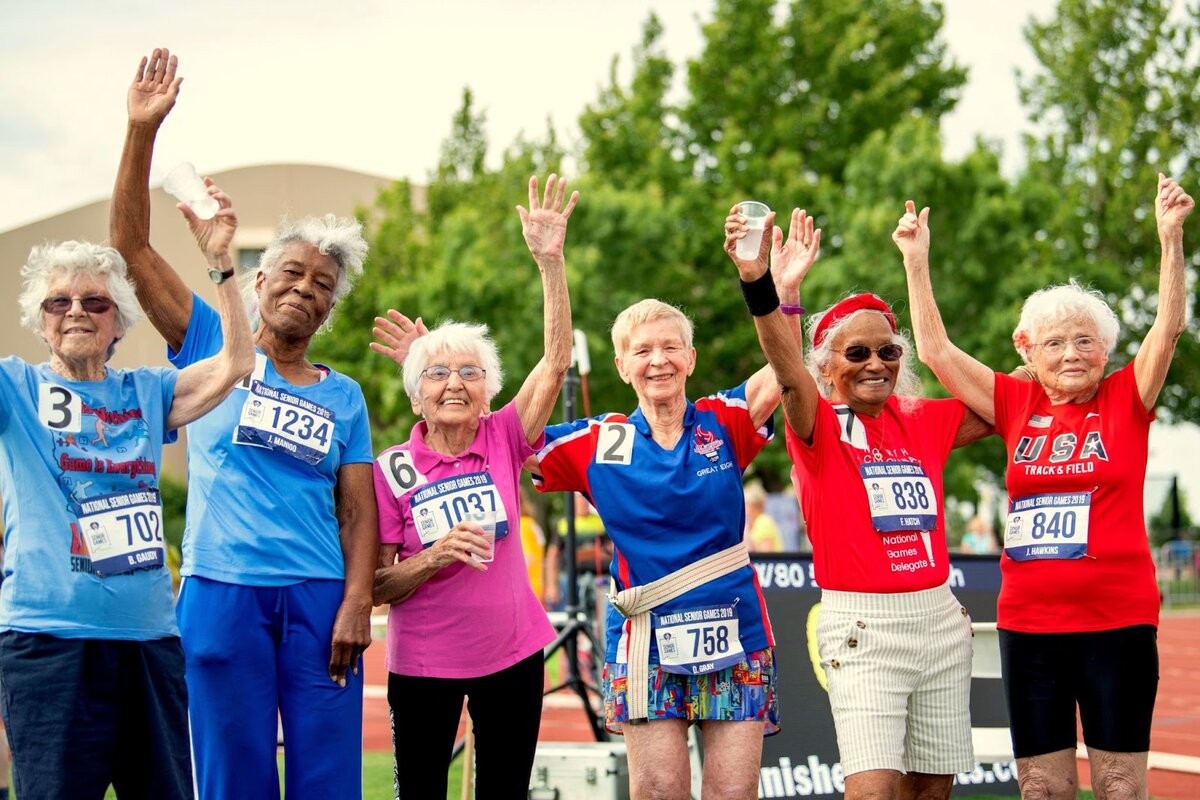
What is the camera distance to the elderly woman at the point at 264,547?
3.71 meters

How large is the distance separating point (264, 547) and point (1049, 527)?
8.39ft

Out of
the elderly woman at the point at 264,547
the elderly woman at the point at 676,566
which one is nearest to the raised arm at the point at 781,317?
the elderly woman at the point at 676,566

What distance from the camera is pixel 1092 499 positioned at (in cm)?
430

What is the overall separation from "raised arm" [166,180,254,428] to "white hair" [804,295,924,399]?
1.87 metres

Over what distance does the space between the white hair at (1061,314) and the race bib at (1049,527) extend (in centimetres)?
55

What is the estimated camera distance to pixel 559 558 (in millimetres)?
19031

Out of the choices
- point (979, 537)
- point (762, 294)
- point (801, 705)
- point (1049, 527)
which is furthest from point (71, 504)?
point (979, 537)

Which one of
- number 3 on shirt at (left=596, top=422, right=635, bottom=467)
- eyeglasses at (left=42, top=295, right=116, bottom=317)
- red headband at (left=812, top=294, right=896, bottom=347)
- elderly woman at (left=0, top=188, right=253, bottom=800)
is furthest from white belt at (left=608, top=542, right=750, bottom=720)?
eyeglasses at (left=42, top=295, right=116, bottom=317)

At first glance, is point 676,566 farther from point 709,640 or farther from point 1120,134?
point 1120,134

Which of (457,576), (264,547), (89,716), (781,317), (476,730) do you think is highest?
(781,317)

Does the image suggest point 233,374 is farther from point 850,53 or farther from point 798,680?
point 850,53

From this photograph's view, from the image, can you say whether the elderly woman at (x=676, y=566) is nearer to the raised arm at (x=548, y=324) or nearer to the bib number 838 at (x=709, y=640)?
the bib number 838 at (x=709, y=640)

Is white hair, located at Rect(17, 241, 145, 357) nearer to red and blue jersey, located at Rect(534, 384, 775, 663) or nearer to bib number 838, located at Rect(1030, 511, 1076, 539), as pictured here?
red and blue jersey, located at Rect(534, 384, 775, 663)

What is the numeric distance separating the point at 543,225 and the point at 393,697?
166cm
